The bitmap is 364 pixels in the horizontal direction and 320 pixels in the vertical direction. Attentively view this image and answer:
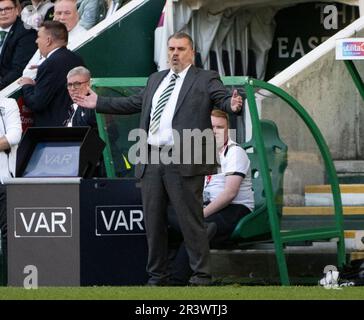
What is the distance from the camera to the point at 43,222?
46.9 feet

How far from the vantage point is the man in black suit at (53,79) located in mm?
16906

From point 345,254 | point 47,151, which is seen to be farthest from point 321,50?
point 47,151

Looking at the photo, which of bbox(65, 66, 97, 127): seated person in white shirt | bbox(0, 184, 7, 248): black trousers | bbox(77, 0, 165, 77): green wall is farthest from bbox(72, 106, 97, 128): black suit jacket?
bbox(77, 0, 165, 77): green wall

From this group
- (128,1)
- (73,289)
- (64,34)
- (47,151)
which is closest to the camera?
(73,289)

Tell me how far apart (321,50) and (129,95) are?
2.50 m

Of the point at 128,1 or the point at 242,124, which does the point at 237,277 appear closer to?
the point at 242,124

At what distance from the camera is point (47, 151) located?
14602 mm

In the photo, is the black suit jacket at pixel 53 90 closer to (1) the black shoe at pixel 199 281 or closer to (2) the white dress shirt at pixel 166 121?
(2) the white dress shirt at pixel 166 121

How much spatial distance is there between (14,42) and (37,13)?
56.4 inches

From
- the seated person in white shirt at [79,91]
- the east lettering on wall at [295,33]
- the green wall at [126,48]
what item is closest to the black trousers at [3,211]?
the seated person in white shirt at [79,91]

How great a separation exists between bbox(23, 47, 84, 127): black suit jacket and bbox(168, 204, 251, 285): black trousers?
2517 mm

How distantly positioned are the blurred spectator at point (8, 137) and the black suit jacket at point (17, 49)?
2.42m

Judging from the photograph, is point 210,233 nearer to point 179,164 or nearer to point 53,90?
point 179,164
